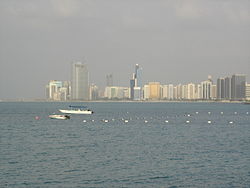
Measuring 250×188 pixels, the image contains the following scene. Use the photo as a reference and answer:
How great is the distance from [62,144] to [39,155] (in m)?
11.2

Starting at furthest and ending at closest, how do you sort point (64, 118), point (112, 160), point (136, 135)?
point (64, 118), point (136, 135), point (112, 160)

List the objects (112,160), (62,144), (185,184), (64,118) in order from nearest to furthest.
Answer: (185,184) → (112,160) → (62,144) → (64,118)

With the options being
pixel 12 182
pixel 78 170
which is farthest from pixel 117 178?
pixel 12 182

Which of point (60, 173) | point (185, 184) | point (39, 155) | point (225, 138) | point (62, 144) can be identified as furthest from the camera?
point (225, 138)

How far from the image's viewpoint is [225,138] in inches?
2729

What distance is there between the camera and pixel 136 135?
243ft

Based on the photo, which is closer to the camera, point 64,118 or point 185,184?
point 185,184

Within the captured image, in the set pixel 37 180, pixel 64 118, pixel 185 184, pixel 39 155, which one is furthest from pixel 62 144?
pixel 64 118

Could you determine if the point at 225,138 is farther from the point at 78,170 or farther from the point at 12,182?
the point at 12,182

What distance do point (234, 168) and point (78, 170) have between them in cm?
1289

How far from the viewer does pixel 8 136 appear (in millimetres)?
72625

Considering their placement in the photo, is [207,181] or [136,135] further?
[136,135]

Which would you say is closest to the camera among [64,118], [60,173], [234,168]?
[60,173]

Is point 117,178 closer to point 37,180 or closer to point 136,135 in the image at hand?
point 37,180
